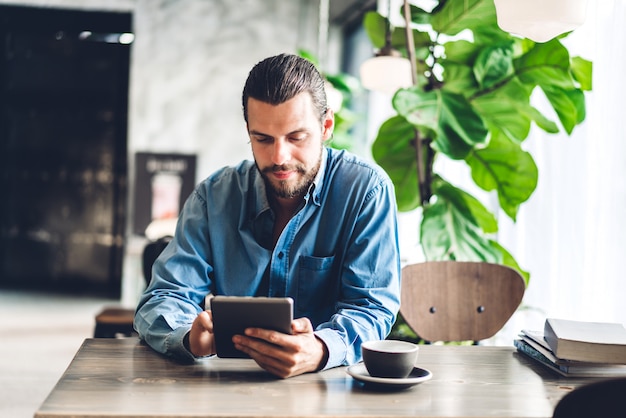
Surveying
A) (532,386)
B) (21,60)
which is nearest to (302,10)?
(21,60)

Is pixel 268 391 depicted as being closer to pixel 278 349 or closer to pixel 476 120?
pixel 278 349

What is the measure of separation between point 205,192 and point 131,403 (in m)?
0.80

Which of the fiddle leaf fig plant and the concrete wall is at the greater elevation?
the concrete wall

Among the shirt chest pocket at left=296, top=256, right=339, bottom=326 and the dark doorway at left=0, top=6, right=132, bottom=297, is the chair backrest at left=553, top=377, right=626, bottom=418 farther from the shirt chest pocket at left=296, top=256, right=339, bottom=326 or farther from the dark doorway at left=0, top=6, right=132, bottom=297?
the dark doorway at left=0, top=6, right=132, bottom=297

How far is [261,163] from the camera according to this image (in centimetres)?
182

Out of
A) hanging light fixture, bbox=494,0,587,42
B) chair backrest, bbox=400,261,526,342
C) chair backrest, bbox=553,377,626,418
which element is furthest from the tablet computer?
hanging light fixture, bbox=494,0,587,42

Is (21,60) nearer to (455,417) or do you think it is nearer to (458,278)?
(458,278)

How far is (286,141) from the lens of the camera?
1.79 meters

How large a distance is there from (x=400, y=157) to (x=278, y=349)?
174 cm

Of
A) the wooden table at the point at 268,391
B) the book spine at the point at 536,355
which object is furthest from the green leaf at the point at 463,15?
the wooden table at the point at 268,391

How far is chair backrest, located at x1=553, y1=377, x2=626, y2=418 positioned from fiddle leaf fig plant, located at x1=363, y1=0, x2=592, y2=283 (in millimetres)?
1738

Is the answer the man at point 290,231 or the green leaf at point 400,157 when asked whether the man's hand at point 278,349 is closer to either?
Answer: the man at point 290,231

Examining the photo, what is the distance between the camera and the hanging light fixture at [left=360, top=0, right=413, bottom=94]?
303cm

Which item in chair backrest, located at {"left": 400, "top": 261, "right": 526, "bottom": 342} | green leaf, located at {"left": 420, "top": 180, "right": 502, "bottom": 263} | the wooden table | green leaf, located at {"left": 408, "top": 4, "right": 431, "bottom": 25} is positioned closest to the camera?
the wooden table
